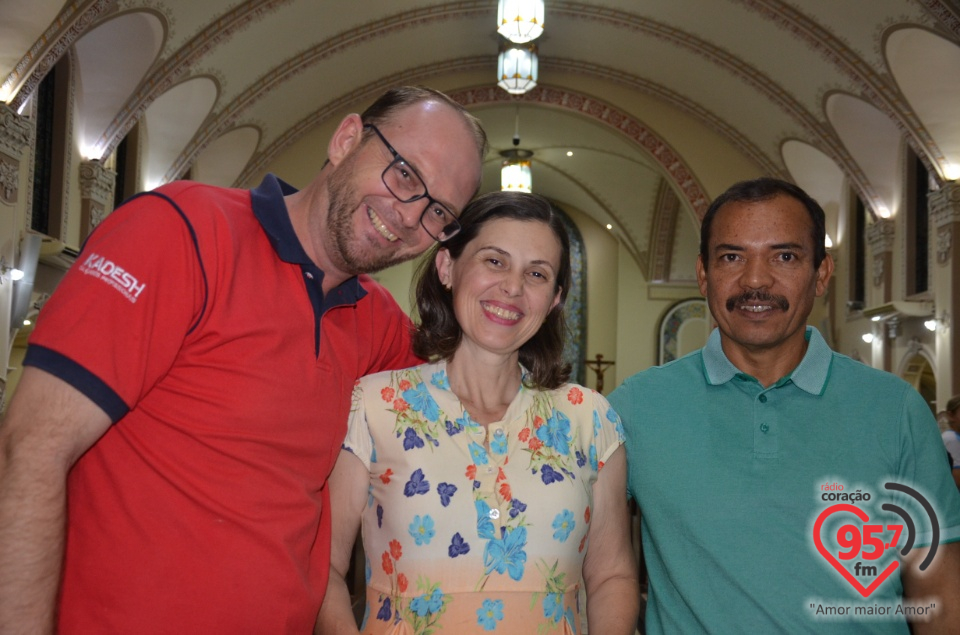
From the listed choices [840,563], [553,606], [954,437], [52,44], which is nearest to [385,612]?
[553,606]

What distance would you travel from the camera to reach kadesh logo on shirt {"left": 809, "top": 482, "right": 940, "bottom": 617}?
73.1 inches

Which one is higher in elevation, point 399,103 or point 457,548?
point 399,103

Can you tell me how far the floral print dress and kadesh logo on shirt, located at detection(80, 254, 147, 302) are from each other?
652mm

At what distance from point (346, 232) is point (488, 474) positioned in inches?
24.2

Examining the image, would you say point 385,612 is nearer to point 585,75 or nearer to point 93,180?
point 93,180

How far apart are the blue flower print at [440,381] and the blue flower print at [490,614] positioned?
0.51 meters

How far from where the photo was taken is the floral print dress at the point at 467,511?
72.2 inches

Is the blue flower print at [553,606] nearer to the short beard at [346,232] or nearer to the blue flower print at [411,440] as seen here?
the blue flower print at [411,440]

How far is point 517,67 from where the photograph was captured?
10641mm

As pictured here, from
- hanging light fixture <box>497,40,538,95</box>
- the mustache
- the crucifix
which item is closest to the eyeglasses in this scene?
the mustache

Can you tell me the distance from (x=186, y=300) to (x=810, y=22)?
955cm

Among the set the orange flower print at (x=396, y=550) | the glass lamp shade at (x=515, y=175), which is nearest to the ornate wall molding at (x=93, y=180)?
the glass lamp shade at (x=515, y=175)

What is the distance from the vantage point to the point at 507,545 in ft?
6.10

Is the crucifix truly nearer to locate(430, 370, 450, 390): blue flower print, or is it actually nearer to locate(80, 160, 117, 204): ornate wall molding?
locate(80, 160, 117, 204): ornate wall molding
